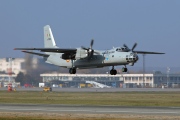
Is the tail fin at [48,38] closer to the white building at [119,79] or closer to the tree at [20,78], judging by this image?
the tree at [20,78]

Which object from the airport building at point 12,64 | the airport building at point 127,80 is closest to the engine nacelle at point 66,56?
the airport building at point 12,64

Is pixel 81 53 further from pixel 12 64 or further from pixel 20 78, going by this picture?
pixel 20 78

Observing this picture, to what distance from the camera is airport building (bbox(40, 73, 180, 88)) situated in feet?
571

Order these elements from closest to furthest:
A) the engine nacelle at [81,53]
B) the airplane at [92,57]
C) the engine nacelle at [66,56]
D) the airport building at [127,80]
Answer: the airplane at [92,57], the engine nacelle at [81,53], the engine nacelle at [66,56], the airport building at [127,80]

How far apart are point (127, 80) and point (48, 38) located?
103 meters

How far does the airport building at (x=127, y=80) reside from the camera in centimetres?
17405

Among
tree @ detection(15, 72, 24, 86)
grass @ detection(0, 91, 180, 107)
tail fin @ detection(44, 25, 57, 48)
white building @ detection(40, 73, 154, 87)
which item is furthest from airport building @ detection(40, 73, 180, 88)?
tail fin @ detection(44, 25, 57, 48)

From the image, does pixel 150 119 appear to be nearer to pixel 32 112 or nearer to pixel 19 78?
pixel 32 112

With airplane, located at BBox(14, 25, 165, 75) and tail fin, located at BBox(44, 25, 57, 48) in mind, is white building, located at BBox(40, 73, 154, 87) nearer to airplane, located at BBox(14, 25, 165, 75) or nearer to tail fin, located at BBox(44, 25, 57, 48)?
tail fin, located at BBox(44, 25, 57, 48)

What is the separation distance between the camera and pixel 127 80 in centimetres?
18862

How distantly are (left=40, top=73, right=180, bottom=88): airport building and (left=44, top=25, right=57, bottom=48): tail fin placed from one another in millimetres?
75007

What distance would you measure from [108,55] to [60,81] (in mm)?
95848

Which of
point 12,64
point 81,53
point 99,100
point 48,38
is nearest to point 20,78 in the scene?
point 12,64

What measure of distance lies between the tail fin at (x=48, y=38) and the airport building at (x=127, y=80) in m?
75.0
